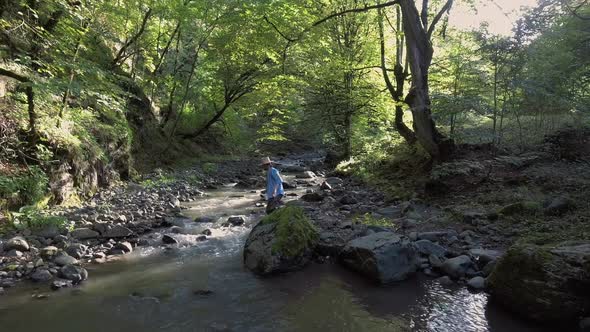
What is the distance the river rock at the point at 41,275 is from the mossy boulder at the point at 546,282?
758cm

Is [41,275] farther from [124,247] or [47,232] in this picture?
[47,232]

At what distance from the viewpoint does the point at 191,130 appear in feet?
81.7

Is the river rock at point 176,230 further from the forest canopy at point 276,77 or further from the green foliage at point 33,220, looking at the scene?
the forest canopy at point 276,77

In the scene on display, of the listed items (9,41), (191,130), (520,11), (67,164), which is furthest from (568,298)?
(191,130)

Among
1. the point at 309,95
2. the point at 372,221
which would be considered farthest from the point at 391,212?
the point at 309,95

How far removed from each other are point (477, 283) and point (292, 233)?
3.44 metres

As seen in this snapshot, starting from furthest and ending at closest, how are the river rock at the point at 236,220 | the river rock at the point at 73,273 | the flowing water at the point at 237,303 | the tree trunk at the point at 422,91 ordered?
the tree trunk at the point at 422,91 → the river rock at the point at 236,220 → the river rock at the point at 73,273 → the flowing water at the point at 237,303

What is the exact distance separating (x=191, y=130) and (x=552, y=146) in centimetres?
2060

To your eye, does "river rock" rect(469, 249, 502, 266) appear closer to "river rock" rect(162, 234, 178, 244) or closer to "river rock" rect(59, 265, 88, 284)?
"river rock" rect(162, 234, 178, 244)

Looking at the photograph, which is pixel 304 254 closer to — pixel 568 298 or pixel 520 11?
pixel 568 298

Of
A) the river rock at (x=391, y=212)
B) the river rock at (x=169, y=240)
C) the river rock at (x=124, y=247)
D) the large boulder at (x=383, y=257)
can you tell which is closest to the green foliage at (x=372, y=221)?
the river rock at (x=391, y=212)

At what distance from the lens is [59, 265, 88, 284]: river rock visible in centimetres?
638

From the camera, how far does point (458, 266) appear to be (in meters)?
6.47

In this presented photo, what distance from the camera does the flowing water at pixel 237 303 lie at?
506 centimetres
